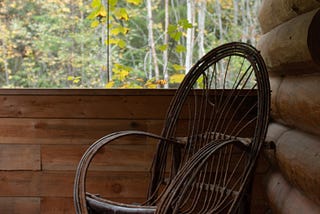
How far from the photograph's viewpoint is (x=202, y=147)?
1705 mm

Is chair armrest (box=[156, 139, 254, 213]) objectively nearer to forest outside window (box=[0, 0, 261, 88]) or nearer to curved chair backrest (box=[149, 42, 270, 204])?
curved chair backrest (box=[149, 42, 270, 204])

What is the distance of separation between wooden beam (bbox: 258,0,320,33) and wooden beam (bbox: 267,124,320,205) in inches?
19.6

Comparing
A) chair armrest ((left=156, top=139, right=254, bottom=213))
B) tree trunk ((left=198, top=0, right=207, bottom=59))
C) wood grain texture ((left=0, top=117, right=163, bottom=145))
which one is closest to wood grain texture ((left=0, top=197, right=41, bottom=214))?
wood grain texture ((left=0, top=117, right=163, bottom=145))

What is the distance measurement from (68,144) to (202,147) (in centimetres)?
90

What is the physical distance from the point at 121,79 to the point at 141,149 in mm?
831

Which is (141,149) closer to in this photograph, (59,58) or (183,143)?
(183,143)

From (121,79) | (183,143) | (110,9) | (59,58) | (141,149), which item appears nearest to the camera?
(183,143)

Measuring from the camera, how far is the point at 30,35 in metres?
5.29

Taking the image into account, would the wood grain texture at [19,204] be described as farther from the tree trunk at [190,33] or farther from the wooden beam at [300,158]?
the tree trunk at [190,33]

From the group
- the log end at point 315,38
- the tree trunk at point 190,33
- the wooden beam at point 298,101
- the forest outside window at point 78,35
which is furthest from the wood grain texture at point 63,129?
the forest outside window at point 78,35

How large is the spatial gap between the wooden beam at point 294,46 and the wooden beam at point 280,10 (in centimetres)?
3

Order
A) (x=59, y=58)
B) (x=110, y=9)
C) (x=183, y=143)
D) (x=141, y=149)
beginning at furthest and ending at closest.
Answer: (x=59, y=58), (x=110, y=9), (x=141, y=149), (x=183, y=143)

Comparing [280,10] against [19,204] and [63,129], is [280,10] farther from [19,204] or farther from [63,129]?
[19,204]

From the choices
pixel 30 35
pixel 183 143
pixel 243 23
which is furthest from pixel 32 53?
pixel 183 143
